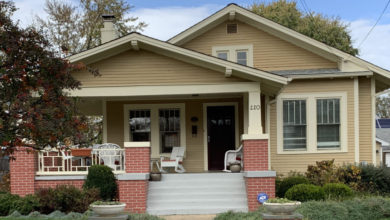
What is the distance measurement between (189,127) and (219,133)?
3.44 feet

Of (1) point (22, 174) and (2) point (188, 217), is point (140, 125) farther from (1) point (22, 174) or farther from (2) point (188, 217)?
(2) point (188, 217)

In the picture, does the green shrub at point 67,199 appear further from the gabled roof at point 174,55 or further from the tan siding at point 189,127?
the tan siding at point 189,127

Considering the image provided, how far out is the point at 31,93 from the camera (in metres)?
5.39

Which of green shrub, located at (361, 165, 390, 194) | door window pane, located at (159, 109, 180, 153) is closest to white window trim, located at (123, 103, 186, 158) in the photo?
door window pane, located at (159, 109, 180, 153)

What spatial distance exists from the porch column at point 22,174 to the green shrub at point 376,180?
9082 millimetres

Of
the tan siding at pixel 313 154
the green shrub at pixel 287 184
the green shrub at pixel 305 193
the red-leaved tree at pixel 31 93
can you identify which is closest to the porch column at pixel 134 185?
the green shrub at pixel 305 193

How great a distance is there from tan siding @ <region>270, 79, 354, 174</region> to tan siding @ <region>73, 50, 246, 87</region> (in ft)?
11.0

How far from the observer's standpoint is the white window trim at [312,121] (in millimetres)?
13195

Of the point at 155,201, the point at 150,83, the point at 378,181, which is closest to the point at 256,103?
the point at 150,83

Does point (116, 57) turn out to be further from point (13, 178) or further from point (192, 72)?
point (13, 178)

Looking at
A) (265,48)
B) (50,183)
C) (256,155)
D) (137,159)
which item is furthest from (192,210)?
(265,48)

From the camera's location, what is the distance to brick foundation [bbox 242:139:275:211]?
32.5 ft

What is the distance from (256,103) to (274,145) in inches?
129

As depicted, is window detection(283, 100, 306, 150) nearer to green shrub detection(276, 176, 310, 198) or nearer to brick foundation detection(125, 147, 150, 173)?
green shrub detection(276, 176, 310, 198)
